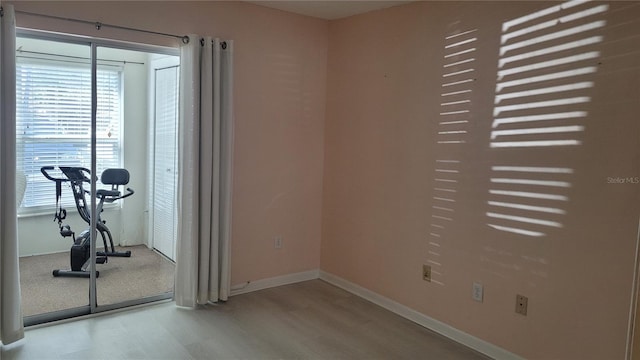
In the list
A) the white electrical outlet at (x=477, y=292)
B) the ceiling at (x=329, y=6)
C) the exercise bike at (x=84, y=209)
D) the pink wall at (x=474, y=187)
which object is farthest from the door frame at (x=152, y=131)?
the white electrical outlet at (x=477, y=292)

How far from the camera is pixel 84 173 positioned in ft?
11.2

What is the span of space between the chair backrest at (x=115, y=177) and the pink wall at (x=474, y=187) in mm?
1817

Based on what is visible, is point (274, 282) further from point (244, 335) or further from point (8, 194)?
point (8, 194)

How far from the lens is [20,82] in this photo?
3.12m

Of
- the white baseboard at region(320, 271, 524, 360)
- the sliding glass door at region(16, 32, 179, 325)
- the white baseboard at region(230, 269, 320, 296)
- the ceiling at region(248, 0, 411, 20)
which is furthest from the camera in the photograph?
the white baseboard at region(230, 269, 320, 296)

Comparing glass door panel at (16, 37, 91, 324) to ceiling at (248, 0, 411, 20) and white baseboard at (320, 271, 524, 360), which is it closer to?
ceiling at (248, 0, 411, 20)

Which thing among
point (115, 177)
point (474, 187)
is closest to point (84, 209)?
point (115, 177)

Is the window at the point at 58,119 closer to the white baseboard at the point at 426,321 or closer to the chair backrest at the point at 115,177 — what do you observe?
the chair backrest at the point at 115,177

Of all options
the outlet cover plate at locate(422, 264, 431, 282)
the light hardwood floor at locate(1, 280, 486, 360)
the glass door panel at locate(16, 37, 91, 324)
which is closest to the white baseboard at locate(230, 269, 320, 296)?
the light hardwood floor at locate(1, 280, 486, 360)

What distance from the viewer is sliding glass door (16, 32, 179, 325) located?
3227 mm

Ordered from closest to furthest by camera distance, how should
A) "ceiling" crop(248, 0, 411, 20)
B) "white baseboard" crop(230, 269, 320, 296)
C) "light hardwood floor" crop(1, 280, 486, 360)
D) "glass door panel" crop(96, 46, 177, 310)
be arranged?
"light hardwood floor" crop(1, 280, 486, 360) < "glass door panel" crop(96, 46, 177, 310) < "ceiling" crop(248, 0, 411, 20) < "white baseboard" crop(230, 269, 320, 296)

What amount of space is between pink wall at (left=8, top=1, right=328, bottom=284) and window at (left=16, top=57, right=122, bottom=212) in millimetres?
541

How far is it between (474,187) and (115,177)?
2622 millimetres

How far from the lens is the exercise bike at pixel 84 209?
3393 millimetres
